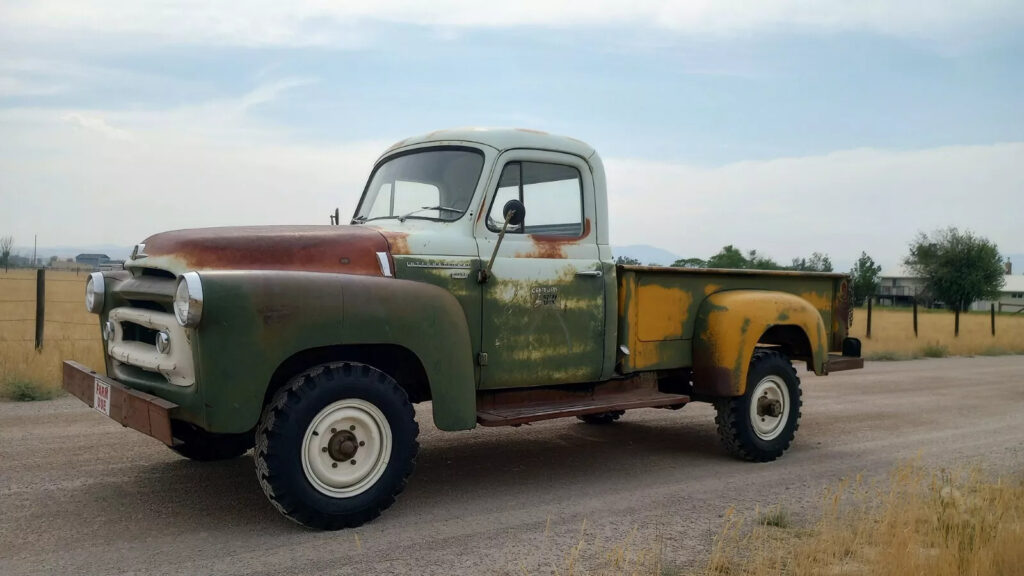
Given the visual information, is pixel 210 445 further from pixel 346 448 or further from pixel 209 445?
pixel 346 448

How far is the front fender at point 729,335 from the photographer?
656cm

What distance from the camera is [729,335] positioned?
21.6 ft

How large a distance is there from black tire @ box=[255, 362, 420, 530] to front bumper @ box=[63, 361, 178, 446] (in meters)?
0.46

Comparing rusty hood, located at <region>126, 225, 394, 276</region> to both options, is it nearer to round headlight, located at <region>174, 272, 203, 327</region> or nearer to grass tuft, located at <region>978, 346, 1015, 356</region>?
round headlight, located at <region>174, 272, 203, 327</region>

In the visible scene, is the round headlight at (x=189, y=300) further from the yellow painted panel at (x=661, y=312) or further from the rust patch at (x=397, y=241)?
the yellow painted panel at (x=661, y=312)

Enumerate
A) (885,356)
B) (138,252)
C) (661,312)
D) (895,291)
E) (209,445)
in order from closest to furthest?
1. (138,252)
2. (209,445)
3. (661,312)
4. (885,356)
5. (895,291)

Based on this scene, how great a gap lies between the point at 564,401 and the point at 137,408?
2729 mm

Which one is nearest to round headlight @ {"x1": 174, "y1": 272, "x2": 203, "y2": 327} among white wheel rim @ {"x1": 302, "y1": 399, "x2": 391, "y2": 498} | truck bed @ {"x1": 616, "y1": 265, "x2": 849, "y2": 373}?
white wheel rim @ {"x1": 302, "y1": 399, "x2": 391, "y2": 498}

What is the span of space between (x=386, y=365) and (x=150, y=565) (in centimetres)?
168

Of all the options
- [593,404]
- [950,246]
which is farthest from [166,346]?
[950,246]

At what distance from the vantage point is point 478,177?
568 centimetres

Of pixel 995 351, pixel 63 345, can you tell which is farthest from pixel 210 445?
pixel 995 351

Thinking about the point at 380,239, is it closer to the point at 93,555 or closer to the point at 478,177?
the point at 478,177

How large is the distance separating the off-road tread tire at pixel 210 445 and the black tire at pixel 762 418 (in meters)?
3.56
